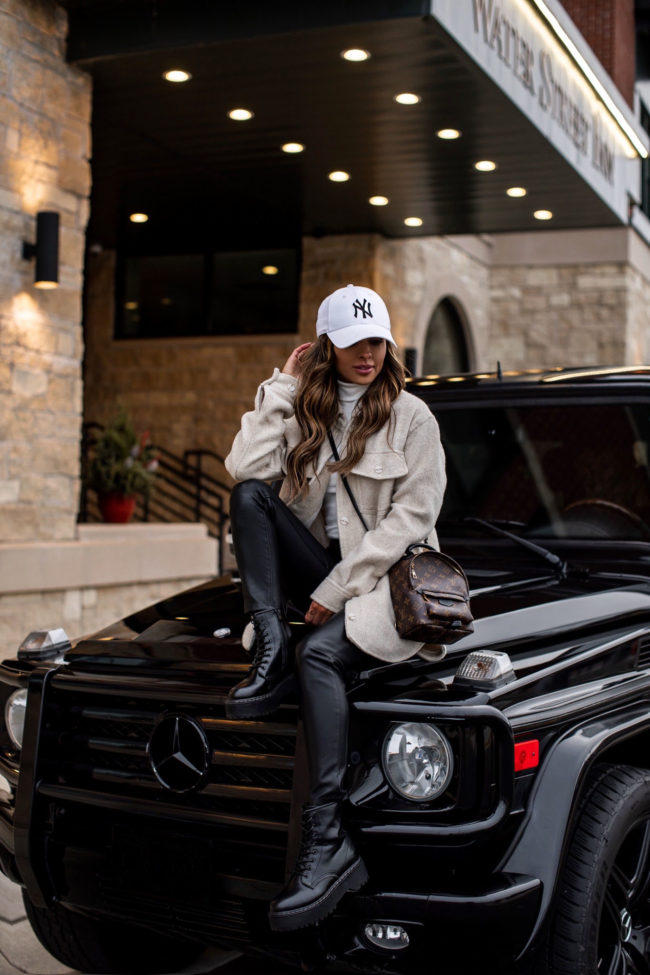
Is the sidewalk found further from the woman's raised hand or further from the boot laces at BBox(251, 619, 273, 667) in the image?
the woman's raised hand

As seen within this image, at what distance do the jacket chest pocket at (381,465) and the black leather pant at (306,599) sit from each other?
0.22m

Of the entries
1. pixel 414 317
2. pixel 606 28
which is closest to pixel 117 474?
pixel 414 317

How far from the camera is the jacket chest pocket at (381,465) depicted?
297 cm

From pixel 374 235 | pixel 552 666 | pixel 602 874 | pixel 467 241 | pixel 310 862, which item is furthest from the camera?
pixel 467 241

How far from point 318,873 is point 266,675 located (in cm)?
47

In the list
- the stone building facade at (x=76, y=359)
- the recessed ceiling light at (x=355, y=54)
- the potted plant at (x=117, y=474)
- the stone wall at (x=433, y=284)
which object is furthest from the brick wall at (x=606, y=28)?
the potted plant at (x=117, y=474)

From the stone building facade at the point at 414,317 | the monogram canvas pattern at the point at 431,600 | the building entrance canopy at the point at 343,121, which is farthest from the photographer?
the stone building facade at the point at 414,317

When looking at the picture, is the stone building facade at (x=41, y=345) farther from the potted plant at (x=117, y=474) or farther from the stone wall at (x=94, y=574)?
the potted plant at (x=117, y=474)

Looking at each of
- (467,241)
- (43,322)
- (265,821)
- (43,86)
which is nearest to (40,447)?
(43,322)

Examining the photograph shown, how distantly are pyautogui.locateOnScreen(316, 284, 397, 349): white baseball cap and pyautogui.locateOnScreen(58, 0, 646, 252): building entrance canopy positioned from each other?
5.83 meters

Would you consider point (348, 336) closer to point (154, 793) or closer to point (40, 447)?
point (154, 793)

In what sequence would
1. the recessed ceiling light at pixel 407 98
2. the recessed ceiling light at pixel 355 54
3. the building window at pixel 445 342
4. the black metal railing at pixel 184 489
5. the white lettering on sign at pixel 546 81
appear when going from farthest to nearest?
the building window at pixel 445 342 < the black metal railing at pixel 184 489 < the recessed ceiling light at pixel 407 98 < the white lettering on sign at pixel 546 81 < the recessed ceiling light at pixel 355 54

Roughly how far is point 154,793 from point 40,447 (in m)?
6.20

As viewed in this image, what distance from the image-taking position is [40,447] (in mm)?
8688
